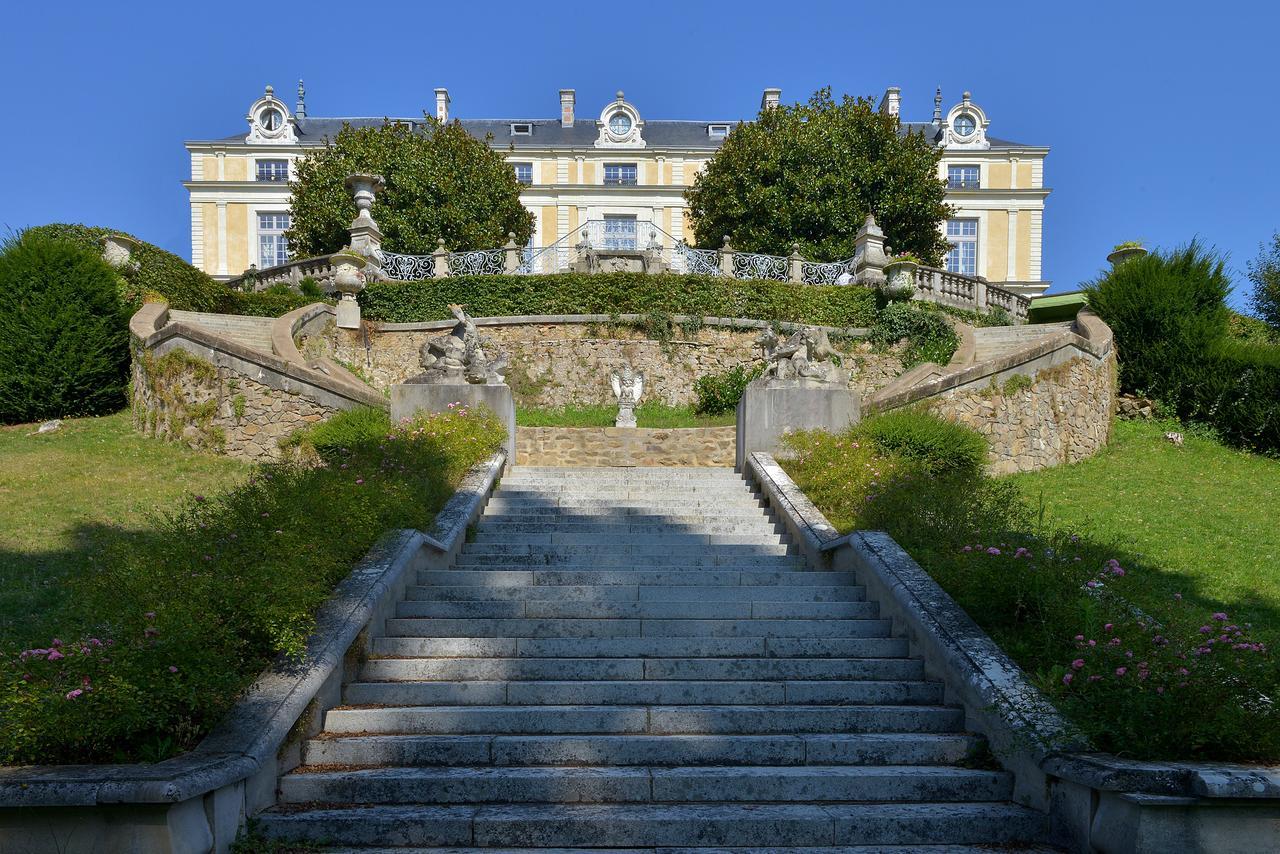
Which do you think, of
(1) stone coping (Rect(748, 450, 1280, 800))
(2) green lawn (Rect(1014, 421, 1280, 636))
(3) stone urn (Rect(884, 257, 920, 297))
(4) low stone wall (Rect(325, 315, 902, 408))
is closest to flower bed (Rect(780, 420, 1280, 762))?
(1) stone coping (Rect(748, 450, 1280, 800))

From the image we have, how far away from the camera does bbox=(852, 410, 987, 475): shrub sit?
1097 cm

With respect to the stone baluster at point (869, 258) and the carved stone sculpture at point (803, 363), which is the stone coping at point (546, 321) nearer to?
the stone baluster at point (869, 258)

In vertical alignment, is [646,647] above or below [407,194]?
below

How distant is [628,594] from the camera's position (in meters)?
6.70

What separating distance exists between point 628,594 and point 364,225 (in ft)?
56.5

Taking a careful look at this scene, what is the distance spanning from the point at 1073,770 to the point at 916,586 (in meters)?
2.05

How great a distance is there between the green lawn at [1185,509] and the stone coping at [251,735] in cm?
623

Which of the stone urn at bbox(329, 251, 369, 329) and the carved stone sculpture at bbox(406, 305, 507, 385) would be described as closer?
the carved stone sculpture at bbox(406, 305, 507, 385)

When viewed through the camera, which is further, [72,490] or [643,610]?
[72,490]

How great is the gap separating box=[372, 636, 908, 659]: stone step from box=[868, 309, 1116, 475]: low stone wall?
8.03m

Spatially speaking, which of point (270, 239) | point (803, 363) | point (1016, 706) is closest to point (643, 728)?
point (1016, 706)

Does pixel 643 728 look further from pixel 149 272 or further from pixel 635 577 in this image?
pixel 149 272

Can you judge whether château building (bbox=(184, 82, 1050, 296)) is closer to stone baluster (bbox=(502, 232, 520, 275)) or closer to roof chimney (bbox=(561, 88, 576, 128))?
roof chimney (bbox=(561, 88, 576, 128))

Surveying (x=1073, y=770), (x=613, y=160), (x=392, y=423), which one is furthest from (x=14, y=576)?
(x=613, y=160)
